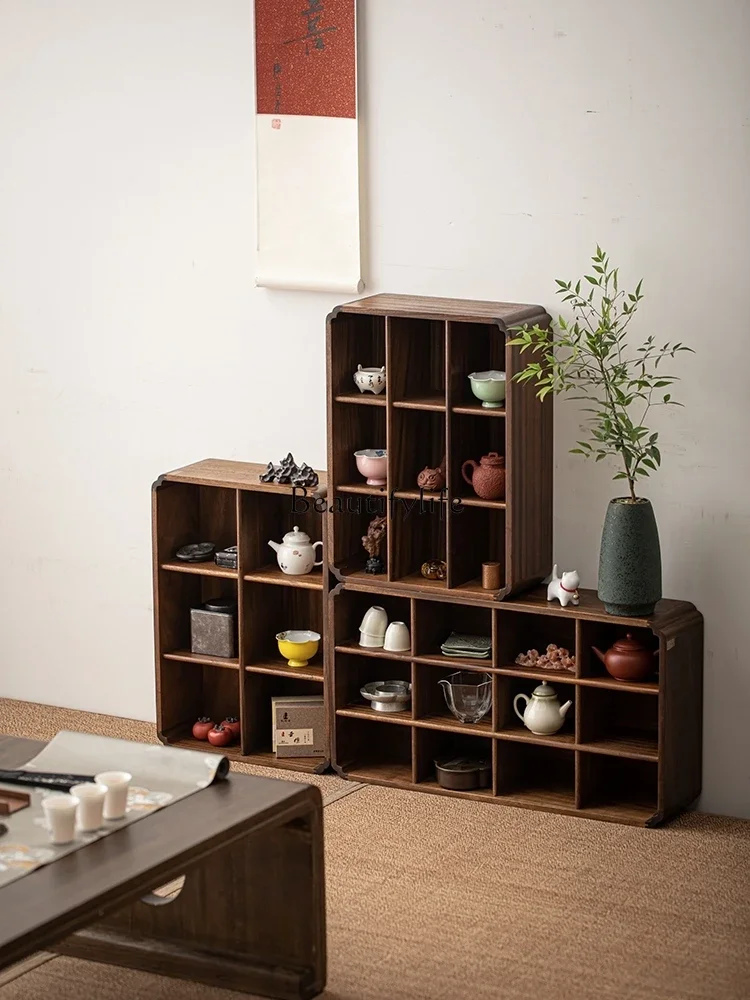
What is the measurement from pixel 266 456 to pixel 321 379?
1.11 feet

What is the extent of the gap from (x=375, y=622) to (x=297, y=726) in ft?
1.49

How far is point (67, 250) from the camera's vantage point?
5426mm

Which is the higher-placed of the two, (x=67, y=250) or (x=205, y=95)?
(x=205, y=95)

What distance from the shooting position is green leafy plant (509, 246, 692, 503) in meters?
4.39

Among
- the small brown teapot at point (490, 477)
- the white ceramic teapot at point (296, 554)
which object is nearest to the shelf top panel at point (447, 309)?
the small brown teapot at point (490, 477)

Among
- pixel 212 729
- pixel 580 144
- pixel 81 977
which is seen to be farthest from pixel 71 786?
pixel 580 144

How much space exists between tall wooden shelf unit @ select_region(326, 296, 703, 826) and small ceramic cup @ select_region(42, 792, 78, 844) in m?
1.71

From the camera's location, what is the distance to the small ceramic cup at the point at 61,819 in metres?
3.19

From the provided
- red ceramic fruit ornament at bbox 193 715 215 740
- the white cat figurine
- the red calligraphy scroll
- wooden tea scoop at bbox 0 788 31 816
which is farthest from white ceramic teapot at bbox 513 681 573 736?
the red calligraphy scroll

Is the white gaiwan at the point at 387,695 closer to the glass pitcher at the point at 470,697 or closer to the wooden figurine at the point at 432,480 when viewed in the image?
the glass pitcher at the point at 470,697

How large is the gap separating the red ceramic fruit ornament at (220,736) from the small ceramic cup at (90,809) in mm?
1883

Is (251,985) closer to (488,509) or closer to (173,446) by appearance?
(488,509)

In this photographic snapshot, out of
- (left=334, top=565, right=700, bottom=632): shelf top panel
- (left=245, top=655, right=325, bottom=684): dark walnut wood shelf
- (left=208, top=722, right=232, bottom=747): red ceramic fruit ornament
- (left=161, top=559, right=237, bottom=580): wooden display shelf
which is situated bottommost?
(left=208, top=722, right=232, bottom=747): red ceramic fruit ornament

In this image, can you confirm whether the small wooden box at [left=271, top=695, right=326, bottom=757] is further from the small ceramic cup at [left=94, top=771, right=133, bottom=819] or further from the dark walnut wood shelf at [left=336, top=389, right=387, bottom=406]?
the small ceramic cup at [left=94, top=771, right=133, bottom=819]
